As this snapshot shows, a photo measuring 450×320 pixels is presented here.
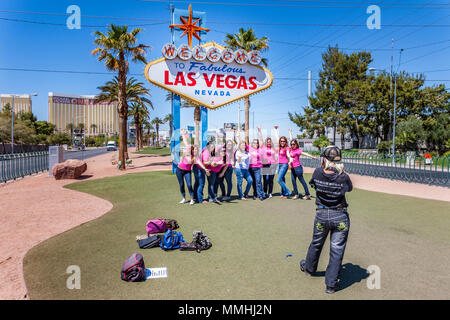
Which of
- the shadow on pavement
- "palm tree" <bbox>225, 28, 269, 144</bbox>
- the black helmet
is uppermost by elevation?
"palm tree" <bbox>225, 28, 269, 144</bbox>

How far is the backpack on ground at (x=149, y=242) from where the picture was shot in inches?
187

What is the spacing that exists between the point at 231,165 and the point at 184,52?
7093 millimetres

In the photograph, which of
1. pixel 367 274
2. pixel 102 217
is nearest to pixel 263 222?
pixel 367 274

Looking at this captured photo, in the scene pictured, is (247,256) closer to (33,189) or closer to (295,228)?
(295,228)

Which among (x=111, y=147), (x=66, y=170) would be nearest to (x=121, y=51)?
(x=66, y=170)

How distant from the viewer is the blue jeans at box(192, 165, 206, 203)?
8.07 m

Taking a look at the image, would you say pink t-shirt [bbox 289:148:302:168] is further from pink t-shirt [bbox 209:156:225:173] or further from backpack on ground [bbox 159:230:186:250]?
backpack on ground [bbox 159:230:186:250]

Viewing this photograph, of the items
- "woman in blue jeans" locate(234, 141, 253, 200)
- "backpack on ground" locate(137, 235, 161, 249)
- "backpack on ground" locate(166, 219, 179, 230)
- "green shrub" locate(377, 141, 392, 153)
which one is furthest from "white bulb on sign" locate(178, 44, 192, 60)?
"green shrub" locate(377, 141, 392, 153)

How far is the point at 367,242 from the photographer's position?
5117mm

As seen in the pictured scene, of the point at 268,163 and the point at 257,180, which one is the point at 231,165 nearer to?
the point at 257,180

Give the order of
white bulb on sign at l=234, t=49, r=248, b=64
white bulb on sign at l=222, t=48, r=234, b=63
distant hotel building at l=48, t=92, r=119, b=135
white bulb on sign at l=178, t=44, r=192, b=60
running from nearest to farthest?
white bulb on sign at l=178, t=44, r=192, b=60 < white bulb on sign at l=222, t=48, r=234, b=63 < white bulb on sign at l=234, t=49, r=248, b=64 < distant hotel building at l=48, t=92, r=119, b=135

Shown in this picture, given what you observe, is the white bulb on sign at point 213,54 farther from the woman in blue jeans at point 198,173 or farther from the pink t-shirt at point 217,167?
the pink t-shirt at point 217,167

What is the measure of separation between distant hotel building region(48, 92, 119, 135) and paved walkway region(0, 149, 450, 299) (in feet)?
541

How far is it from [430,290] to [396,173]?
12.7 m
